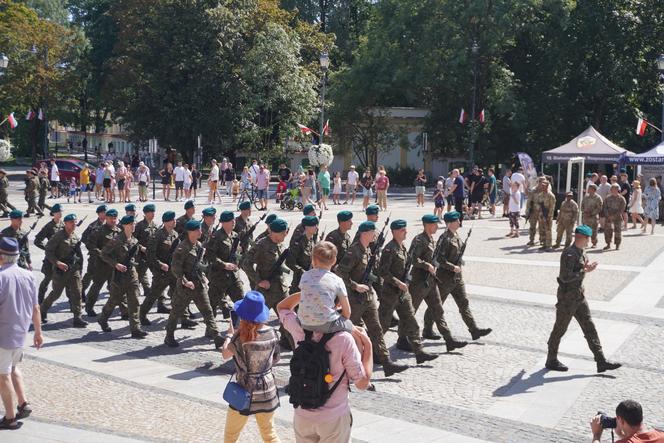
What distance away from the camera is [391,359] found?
10.5 metres

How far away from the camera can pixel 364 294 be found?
31.0ft

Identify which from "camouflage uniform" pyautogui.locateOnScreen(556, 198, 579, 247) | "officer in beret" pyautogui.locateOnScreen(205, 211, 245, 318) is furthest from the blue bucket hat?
"camouflage uniform" pyautogui.locateOnScreen(556, 198, 579, 247)

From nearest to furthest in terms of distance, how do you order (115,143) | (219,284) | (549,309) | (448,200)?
(219,284) → (549,309) → (448,200) → (115,143)

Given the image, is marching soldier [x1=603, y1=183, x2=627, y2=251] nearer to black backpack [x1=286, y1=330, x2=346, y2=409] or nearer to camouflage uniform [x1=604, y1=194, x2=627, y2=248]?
camouflage uniform [x1=604, y1=194, x2=627, y2=248]

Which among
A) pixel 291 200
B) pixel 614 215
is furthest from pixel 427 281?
pixel 291 200

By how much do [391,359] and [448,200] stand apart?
1757 cm

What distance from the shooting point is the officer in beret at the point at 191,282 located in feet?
35.3

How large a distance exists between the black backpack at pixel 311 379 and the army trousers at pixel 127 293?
6.53m

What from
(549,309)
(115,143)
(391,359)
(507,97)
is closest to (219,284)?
(391,359)

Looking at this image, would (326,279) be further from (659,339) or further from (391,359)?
(659,339)

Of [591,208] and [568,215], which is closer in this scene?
[568,215]

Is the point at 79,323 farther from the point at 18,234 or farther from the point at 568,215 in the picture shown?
the point at 568,215

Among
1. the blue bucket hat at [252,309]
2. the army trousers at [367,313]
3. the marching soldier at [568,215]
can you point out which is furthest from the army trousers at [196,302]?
the marching soldier at [568,215]

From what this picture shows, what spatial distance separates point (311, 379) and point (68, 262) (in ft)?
25.1
